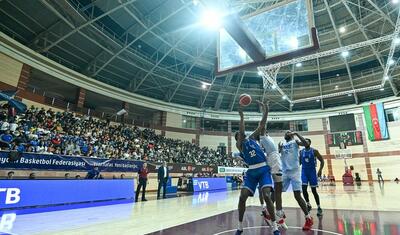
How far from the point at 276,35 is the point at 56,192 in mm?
9741

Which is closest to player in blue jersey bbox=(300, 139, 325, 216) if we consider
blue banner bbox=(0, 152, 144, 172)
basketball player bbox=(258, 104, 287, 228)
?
basketball player bbox=(258, 104, 287, 228)

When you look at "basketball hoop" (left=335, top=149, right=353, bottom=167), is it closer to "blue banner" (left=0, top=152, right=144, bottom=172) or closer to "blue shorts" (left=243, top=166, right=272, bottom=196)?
"blue banner" (left=0, top=152, right=144, bottom=172)

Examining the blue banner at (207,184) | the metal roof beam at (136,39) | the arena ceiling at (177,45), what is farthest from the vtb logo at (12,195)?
the metal roof beam at (136,39)

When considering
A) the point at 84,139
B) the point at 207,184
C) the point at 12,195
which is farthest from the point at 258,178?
the point at 84,139

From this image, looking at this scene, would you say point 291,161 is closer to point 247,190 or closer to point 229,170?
point 247,190

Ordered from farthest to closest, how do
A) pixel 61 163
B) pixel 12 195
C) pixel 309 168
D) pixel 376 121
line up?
pixel 376 121 < pixel 61 163 < pixel 12 195 < pixel 309 168

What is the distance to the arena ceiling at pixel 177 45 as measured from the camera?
16.7 metres

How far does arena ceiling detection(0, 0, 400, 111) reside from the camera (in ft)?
54.6

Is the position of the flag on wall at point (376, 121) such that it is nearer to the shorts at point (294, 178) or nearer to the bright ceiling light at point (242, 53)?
the bright ceiling light at point (242, 53)

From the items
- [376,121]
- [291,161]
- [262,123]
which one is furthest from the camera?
[376,121]

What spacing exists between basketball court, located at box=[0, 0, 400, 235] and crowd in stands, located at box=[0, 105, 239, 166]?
24.7 inches

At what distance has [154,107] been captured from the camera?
28031mm

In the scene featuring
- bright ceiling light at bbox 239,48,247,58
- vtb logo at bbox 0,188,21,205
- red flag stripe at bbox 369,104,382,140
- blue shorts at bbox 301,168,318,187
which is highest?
red flag stripe at bbox 369,104,382,140

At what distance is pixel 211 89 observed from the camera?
29.9 metres
